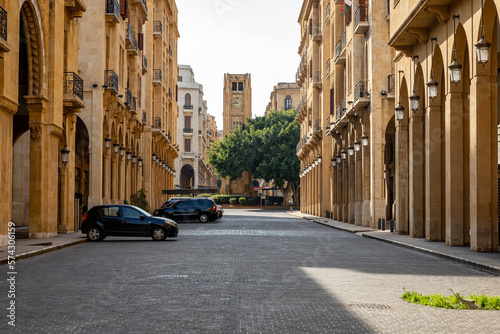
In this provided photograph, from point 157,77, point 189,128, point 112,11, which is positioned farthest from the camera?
point 189,128

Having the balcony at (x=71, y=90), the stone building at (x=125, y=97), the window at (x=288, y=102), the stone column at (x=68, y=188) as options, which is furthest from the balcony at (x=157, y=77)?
the window at (x=288, y=102)

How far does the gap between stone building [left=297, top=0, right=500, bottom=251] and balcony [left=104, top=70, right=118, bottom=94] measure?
12967mm

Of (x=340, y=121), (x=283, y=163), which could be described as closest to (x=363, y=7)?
(x=340, y=121)

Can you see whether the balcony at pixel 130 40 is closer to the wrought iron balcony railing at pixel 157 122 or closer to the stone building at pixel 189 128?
the wrought iron balcony railing at pixel 157 122

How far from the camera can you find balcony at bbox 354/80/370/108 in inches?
1395

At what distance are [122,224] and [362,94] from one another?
17.0 m

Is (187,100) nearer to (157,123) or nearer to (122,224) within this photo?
(157,123)

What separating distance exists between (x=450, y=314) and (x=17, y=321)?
5.22 metres

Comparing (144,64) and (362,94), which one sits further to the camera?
(144,64)

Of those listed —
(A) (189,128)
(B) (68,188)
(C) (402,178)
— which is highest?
(A) (189,128)

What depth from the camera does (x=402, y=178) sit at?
2795 centimetres

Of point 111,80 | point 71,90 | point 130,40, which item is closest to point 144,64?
point 130,40

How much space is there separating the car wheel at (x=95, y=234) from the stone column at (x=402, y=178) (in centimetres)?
1163

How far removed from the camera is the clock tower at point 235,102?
463ft
